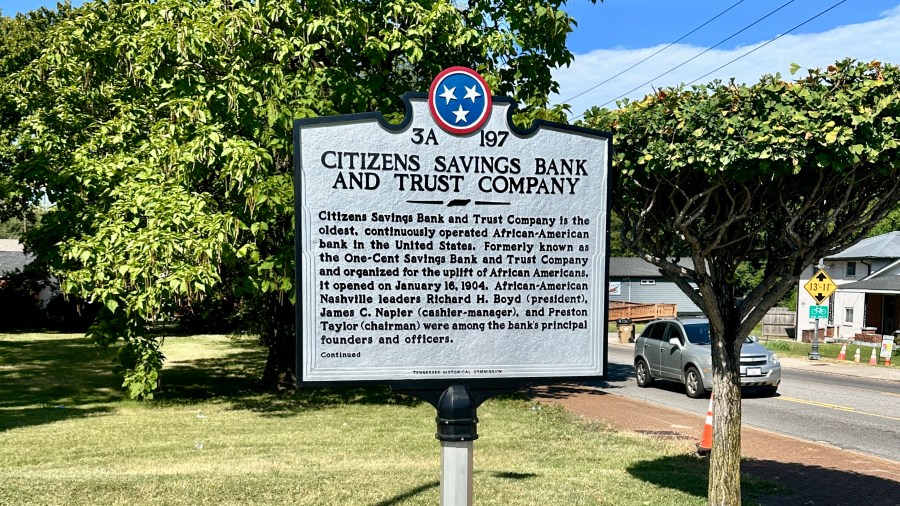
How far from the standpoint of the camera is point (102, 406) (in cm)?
1684

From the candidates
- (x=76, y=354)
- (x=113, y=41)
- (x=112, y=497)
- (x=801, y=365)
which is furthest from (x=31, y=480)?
(x=801, y=365)

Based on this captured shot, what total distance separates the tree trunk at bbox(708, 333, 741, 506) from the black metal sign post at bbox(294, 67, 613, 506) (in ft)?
9.36

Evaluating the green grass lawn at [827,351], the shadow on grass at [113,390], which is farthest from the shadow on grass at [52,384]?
the green grass lawn at [827,351]

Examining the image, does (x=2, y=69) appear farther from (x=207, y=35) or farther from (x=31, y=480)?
(x=31, y=480)

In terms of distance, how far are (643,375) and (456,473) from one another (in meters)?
17.9

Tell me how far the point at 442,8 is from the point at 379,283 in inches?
436

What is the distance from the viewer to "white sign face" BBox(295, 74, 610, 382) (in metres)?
4.71

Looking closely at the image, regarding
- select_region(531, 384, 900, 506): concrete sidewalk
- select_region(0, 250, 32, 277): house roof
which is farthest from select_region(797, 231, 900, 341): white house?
select_region(0, 250, 32, 277): house roof

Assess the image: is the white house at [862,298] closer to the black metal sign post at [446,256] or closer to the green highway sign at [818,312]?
the green highway sign at [818,312]

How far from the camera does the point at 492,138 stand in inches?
193

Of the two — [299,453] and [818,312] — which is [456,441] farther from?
[818,312]

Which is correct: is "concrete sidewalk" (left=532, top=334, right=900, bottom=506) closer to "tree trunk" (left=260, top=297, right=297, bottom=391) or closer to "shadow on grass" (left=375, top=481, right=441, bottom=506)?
"shadow on grass" (left=375, top=481, right=441, bottom=506)

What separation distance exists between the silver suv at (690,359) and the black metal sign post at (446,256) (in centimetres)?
1448

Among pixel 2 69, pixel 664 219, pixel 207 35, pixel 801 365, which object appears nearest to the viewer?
pixel 664 219
